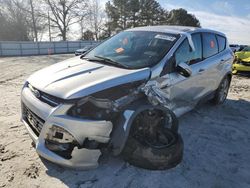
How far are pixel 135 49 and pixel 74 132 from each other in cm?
181

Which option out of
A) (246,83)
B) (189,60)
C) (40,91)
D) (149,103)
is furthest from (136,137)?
(246,83)

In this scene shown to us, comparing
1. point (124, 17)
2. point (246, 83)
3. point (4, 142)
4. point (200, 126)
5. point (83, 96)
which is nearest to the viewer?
point (83, 96)

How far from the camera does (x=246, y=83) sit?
372 inches

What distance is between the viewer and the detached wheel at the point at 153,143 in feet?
10.1

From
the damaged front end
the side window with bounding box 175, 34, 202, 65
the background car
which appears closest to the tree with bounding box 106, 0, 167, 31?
the background car

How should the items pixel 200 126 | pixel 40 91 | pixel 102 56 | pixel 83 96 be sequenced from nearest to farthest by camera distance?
pixel 83 96, pixel 40 91, pixel 102 56, pixel 200 126

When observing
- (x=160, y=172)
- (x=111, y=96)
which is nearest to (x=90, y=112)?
(x=111, y=96)

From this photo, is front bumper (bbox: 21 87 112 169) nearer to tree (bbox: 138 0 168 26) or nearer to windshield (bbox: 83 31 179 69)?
windshield (bbox: 83 31 179 69)

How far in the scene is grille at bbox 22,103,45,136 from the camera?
2978 mm

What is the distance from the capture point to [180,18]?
158ft

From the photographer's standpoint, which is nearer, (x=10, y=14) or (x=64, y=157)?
(x=64, y=157)

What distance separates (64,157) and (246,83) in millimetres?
8419

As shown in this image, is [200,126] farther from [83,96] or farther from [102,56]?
[83,96]

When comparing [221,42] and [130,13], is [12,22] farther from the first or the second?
[221,42]
